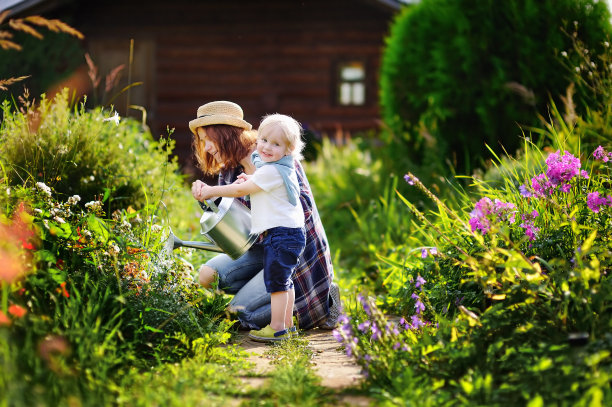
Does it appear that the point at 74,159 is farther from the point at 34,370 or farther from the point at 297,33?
the point at 297,33

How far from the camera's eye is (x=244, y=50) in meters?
12.5

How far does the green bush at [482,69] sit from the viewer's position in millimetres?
6301

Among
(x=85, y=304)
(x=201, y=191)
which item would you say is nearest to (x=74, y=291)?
(x=85, y=304)

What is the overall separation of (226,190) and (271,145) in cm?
32

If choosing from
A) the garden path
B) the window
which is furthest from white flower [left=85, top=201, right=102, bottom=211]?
the window

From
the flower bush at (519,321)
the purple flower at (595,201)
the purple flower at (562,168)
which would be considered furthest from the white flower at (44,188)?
the purple flower at (595,201)

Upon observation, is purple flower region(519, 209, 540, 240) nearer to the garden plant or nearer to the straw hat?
the garden plant

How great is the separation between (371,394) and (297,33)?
422 inches

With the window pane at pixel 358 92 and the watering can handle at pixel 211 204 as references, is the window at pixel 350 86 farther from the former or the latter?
the watering can handle at pixel 211 204

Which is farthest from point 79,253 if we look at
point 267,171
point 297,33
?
point 297,33

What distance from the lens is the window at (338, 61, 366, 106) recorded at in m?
12.9

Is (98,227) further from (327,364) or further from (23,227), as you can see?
(327,364)

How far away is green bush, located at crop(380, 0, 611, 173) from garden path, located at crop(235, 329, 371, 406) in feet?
10.3

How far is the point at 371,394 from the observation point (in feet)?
8.33
